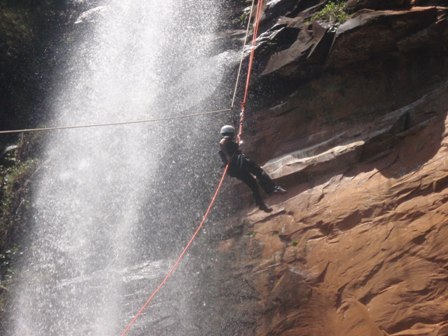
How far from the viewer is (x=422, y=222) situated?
577 cm

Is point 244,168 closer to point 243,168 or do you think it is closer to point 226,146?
point 243,168

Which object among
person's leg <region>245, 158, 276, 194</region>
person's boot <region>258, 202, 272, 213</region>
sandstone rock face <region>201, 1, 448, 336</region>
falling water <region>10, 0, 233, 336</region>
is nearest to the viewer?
sandstone rock face <region>201, 1, 448, 336</region>

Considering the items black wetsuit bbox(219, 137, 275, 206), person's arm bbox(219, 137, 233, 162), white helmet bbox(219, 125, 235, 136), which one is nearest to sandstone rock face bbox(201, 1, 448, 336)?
black wetsuit bbox(219, 137, 275, 206)

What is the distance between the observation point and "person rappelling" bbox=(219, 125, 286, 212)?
25.8ft

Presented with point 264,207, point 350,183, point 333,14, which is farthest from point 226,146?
point 333,14

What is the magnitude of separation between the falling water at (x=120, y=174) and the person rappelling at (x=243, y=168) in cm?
188

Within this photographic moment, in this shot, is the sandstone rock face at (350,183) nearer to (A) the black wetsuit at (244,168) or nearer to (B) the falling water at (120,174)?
(A) the black wetsuit at (244,168)

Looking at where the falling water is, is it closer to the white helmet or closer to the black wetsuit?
the black wetsuit

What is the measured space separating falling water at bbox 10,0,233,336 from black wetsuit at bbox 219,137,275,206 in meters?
1.87

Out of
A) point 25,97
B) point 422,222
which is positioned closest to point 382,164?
point 422,222

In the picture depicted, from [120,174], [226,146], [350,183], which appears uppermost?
[226,146]

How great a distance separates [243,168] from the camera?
25.9 ft

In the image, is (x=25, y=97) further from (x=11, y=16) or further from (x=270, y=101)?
(x=270, y=101)

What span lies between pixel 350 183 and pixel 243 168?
6.19 ft
